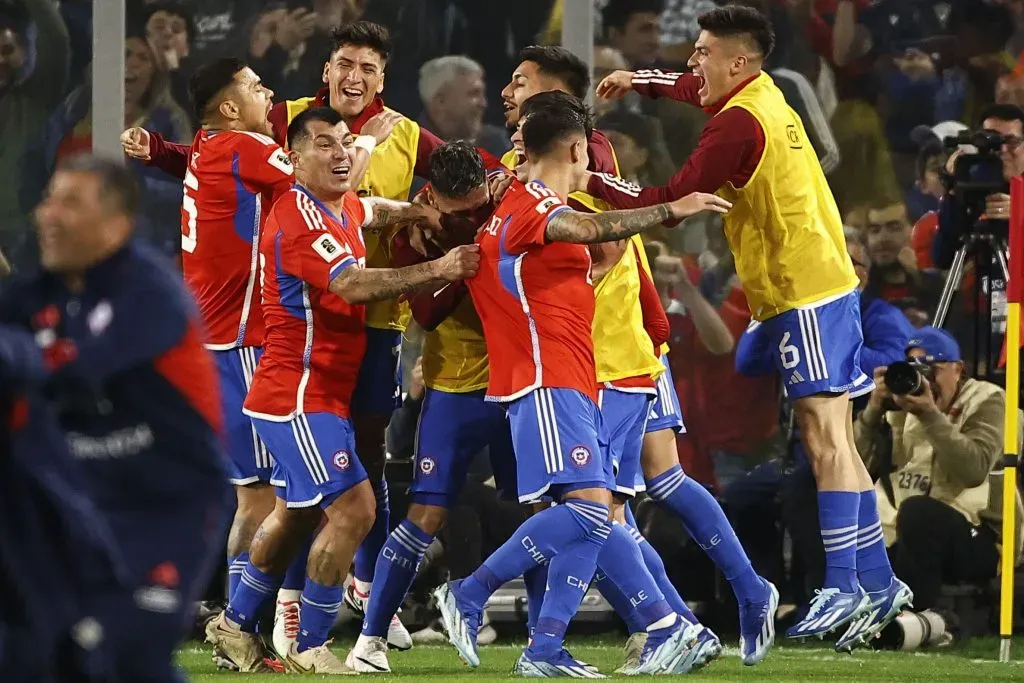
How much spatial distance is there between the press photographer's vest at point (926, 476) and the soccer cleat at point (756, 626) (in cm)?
154

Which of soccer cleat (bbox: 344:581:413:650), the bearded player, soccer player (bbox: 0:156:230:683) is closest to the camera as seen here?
soccer player (bbox: 0:156:230:683)

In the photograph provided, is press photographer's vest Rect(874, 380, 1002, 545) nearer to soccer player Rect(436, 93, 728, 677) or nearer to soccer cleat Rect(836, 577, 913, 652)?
soccer cleat Rect(836, 577, 913, 652)

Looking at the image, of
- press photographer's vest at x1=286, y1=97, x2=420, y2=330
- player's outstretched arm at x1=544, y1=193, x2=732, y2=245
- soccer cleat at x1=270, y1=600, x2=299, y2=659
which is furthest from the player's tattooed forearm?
soccer cleat at x1=270, y1=600, x2=299, y2=659

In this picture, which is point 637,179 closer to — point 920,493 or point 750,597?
point 920,493

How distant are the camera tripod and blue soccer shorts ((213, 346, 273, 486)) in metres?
3.08

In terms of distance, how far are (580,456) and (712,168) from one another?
1.25 m

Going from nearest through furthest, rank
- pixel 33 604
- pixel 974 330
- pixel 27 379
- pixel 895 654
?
1. pixel 27 379
2. pixel 33 604
3. pixel 895 654
4. pixel 974 330

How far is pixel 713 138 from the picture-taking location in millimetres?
6398

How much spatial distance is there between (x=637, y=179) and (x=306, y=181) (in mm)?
2611

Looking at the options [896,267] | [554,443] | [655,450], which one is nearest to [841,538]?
[655,450]

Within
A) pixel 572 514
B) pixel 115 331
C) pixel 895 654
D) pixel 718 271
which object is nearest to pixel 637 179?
pixel 718 271

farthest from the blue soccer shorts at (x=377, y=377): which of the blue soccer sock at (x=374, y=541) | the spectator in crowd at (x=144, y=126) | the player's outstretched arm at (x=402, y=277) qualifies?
the spectator in crowd at (x=144, y=126)

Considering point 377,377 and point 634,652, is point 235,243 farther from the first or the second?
point 634,652

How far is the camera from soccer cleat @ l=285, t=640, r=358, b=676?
239 inches
